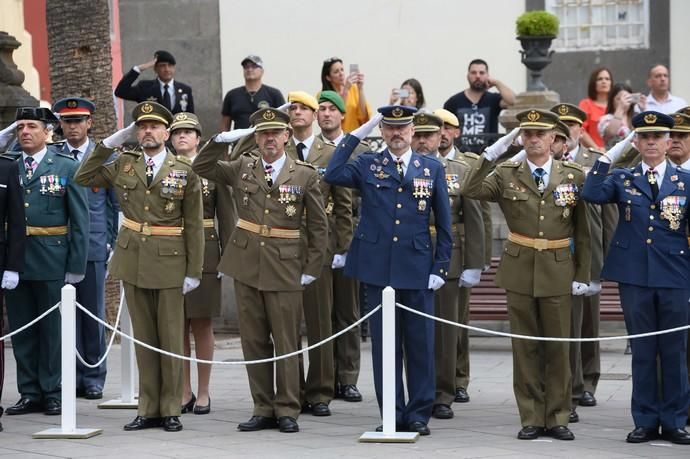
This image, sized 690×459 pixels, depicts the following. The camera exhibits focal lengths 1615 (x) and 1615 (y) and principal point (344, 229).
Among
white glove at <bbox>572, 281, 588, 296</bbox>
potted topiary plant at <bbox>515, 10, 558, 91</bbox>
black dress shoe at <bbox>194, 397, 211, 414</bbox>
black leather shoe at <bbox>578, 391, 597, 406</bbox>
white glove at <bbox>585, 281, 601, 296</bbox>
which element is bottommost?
black leather shoe at <bbox>578, 391, 597, 406</bbox>

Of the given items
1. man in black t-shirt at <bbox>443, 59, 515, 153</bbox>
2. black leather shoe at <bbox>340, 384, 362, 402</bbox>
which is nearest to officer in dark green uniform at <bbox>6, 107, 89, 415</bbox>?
black leather shoe at <bbox>340, 384, 362, 402</bbox>

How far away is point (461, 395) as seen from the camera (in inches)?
488

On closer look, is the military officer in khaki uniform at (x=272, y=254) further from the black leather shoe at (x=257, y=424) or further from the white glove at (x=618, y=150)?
the white glove at (x=618, y=150)

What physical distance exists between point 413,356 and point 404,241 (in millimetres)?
780

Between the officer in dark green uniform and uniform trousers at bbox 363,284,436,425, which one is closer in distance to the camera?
uniform trousers at bbox 363,284,436,425

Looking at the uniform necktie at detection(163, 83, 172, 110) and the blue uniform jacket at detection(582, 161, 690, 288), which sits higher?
the uniform necktie at detection(163, 83, 172, 110)

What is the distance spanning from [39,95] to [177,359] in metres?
17.8

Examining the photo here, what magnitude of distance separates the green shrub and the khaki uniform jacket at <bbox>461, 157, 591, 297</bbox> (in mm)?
5395

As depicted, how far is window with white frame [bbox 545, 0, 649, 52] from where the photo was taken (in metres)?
18.4

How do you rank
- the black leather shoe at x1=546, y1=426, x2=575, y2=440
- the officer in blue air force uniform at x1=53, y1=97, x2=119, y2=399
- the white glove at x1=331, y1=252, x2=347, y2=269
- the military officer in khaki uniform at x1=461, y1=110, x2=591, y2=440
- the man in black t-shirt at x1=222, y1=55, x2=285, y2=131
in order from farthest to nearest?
the man in black t-shirt at x1=222, y1=55, x2=285, y2=131 < the officer in blue air force uniform at x1=53, y1=97, x2=119, y2=399 < the white glove at x1=331, y1=252, x2=347, y2=269 < the military officer in khaki uniform at x1=461, y1=110, x2=591, y2=440 < the black leather shoe at x1=546, y1=426, x2=575, y2=440

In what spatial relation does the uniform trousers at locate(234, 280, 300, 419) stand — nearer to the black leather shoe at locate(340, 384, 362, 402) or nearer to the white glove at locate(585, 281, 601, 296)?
the black leather shoe at locate(340, 384, 362, 402)

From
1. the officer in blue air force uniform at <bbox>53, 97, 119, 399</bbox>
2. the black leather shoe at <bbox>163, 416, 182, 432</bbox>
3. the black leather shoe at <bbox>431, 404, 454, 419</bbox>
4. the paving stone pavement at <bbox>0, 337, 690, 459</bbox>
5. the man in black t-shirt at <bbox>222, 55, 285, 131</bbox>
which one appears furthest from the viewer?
the man in black t-shirt at <bbox>222, 55, 285, 131</bbox>

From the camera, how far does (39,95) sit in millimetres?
28109

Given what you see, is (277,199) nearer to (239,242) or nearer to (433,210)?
(239,242)
